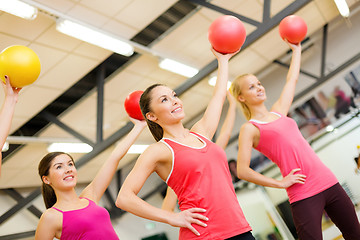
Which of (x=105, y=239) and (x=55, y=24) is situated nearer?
(x=105, y=239)

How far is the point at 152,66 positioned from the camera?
5527 millimetres

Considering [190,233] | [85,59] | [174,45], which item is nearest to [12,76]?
[190,233]

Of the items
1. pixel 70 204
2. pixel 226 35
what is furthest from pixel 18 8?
pixel 226 35

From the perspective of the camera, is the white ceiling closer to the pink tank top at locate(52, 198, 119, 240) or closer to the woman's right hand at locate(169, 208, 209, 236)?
the pink tank top at locate(52, 198, 119, 240)

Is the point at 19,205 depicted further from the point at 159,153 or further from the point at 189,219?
the point at 189,219

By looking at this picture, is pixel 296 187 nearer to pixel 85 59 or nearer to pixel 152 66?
pixel 85 59

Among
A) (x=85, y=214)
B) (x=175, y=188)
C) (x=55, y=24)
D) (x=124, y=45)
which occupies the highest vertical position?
(x=55, y=24)

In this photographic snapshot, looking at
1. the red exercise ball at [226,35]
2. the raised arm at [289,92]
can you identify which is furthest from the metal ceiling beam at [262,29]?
the red exercise ball at [226,35]

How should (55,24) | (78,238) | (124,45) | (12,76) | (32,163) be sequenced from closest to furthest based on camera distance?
(12,76)
(78,238)
(55,24)
(124,45)
(32,163)

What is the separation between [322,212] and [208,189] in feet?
3.08

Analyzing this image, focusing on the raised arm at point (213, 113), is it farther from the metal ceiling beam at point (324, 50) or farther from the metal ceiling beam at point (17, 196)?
the metal ceiling beam at point (324, 50)

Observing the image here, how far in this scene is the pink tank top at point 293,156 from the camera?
6.77ft

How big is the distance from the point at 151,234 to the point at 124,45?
4946mm

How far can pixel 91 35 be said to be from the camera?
12.4ft
